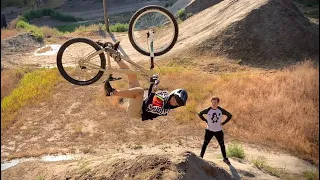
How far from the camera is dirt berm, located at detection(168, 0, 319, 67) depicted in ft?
92.6

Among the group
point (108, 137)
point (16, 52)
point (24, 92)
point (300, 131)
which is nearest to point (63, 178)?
point (108, 137)

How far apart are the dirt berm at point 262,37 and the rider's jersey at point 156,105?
65.2 ft

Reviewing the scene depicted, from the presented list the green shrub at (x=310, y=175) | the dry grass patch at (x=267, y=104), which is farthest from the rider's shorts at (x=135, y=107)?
the dry grass patch at (x=267, y=104)

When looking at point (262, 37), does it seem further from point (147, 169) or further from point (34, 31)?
point (147, 169)

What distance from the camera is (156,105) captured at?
8.65 m

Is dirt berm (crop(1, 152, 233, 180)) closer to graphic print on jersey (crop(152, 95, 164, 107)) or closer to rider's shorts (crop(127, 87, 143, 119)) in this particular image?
rider's shorts (crop(127, 87, 143, 119))

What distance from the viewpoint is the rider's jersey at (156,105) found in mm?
8539

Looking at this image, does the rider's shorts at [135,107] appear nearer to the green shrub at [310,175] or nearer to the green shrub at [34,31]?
the green shrub at [310,175]

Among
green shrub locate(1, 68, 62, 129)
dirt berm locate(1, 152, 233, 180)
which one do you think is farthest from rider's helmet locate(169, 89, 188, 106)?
green shrub locate(1, 68, 62, 129)

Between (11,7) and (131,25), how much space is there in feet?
186

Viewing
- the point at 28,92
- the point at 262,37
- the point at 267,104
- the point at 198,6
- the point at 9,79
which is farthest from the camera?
the point at 198,6

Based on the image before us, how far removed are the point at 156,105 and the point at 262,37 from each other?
73.0 feet

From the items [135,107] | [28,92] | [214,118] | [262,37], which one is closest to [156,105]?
[135,107]

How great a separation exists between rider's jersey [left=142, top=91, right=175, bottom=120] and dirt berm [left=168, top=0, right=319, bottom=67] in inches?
783
